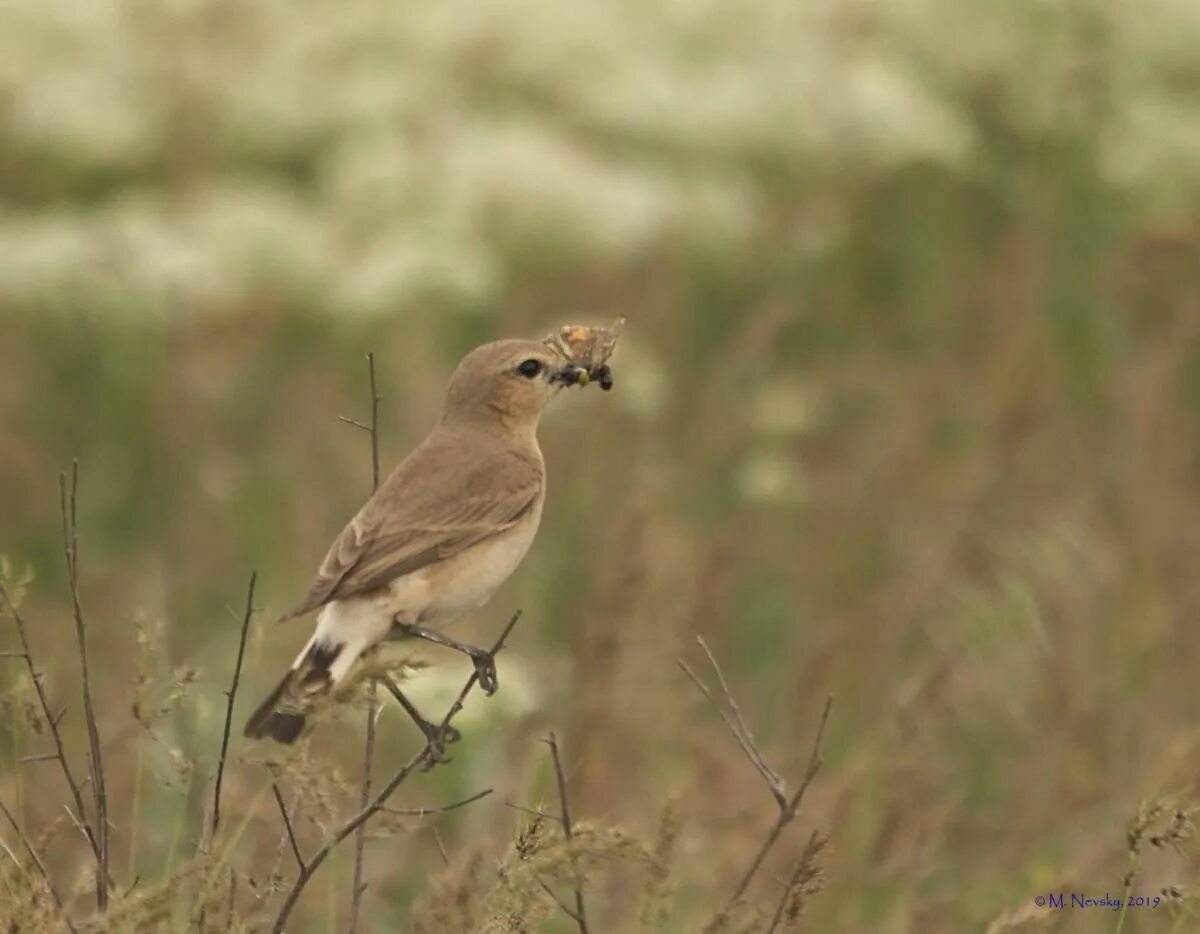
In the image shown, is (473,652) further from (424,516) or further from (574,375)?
(574,375)

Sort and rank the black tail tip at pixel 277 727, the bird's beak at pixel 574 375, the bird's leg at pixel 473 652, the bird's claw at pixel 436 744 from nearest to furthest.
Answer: the bird's claw at pixel 436 744, the bird's leg at pixel 473 652, the black tail tip at pixel 277 727, the bird's beak at pixel 574 375

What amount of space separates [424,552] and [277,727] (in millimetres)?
331

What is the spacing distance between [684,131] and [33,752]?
10.4ft

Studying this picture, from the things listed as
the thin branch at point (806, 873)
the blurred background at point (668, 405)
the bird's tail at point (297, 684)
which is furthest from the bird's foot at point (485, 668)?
the thin branch at point (806, 873)

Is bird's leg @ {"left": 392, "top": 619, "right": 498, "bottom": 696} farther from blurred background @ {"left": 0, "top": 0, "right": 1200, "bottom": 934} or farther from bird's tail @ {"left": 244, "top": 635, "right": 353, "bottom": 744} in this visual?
blurred background @ {"left": 0, "top": 0, "right": 1200, "bottom": 934}

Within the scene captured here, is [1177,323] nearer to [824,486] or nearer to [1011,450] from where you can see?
[1011,450]

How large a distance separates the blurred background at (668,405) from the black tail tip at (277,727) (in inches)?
5.0

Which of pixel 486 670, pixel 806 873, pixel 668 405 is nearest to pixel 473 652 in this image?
pixel 486 670

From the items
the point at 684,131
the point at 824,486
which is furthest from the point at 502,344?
the point at 684,131

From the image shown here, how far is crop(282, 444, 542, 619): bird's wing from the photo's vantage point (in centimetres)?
296

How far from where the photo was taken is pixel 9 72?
6582 mm

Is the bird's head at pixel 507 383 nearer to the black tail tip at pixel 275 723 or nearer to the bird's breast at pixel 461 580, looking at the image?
the bird's breast at pixel 461 580

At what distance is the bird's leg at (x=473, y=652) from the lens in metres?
2.64

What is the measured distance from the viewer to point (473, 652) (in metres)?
2.74
